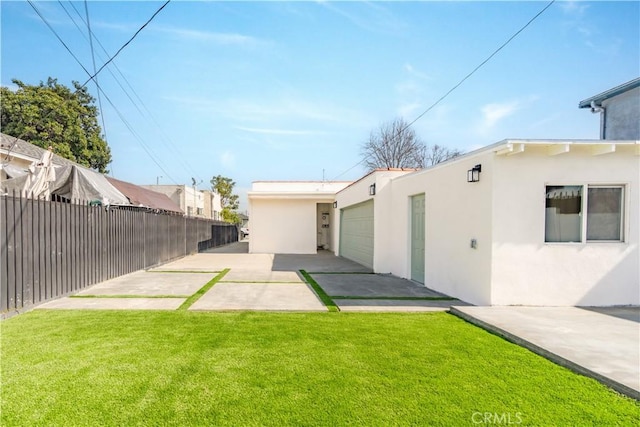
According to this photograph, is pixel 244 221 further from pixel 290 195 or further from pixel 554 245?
pixel 554 245

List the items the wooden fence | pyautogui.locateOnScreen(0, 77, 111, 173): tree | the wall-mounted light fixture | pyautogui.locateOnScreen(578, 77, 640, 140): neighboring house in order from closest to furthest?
the wooden fence
the wall-mounted light fixture
pyautogui.locateOnScreen(578, 77, 640, 140): neighboring house
pyautogui.locateOnScreen(0, 77, 111, 173): tree

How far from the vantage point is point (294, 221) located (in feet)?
61.9

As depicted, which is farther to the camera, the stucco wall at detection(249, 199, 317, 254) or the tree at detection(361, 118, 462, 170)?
the tree at detection(361, 118, 462, 170)

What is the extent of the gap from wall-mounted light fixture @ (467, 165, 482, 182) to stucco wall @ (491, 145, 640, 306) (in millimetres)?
345

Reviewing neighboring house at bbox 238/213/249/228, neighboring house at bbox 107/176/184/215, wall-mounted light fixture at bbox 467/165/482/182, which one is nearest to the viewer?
wall-mounted light fixture at bbox 467/165/482/182

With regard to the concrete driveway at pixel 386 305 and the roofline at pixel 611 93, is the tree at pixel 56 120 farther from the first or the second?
the roofline at pixel 611 93

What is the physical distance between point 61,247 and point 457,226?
25.3 feet

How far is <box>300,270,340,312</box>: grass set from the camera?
6297mm

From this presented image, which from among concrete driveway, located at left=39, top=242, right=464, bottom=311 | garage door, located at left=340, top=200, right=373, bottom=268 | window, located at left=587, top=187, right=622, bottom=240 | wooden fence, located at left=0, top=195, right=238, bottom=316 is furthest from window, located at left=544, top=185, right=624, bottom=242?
wooden fence, located at left=0, top=195, right=238, bottom=316

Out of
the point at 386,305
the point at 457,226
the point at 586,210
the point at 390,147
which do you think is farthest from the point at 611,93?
the point at 390,147

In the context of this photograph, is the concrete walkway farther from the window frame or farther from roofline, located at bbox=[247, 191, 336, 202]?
roofline, located at bbox=[247, 191, 336, 202]

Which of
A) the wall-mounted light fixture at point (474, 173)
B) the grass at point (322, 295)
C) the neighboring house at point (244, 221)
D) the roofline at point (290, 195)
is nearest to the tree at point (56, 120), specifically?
the roofline at point (290, 195)

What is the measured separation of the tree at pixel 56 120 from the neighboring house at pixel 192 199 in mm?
5205

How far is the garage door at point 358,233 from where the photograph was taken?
12.4m
